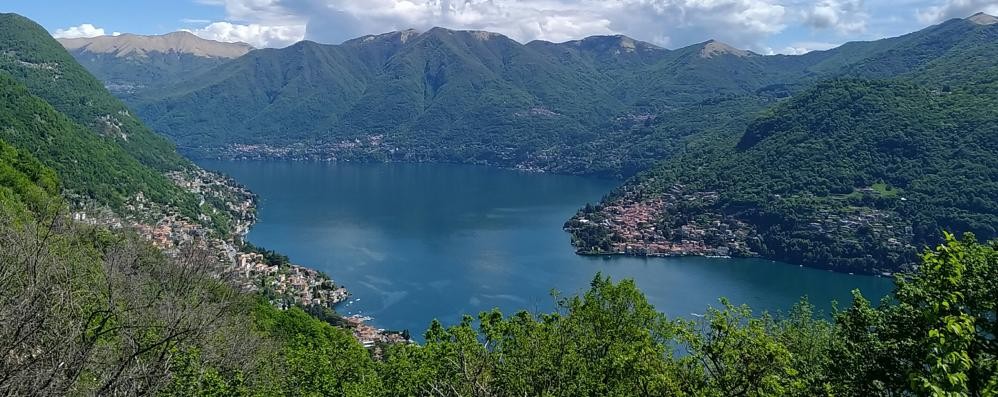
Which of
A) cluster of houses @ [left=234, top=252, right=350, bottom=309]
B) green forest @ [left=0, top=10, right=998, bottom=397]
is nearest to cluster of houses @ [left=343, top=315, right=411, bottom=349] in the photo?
green forest @ [left=0, top=10, right=998, bottom=397]

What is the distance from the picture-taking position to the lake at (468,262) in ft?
163

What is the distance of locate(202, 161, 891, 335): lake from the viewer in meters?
49.6

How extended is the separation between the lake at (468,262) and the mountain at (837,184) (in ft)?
14.0

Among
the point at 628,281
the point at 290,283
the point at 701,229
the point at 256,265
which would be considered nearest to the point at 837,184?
the point at 701,229

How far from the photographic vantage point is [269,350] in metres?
15.9

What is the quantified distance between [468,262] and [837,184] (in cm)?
4433

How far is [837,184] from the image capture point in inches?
2965

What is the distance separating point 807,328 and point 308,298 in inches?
Answer: 1385

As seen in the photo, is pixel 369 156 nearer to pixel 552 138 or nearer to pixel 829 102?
pixel 552 138

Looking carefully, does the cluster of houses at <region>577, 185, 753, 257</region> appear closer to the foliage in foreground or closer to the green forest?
the green forest

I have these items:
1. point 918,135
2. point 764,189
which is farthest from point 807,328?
point 918,135

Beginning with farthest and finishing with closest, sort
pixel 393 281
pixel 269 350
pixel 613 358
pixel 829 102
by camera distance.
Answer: pixel 829 102
pixel 393 281
pixel 269 350
pixel 613 358

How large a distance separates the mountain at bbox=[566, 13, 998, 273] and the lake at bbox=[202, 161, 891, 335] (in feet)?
14.0

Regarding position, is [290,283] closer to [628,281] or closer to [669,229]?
[628,281]
